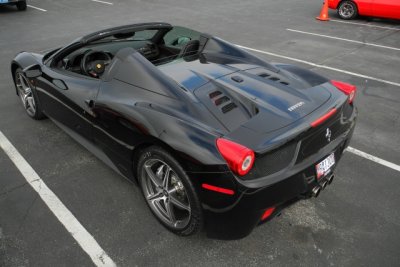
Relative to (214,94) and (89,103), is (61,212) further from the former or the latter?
(214,94)

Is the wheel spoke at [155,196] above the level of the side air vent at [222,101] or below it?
below

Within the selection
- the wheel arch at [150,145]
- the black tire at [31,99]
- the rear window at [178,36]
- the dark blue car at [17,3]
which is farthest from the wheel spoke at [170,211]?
the dark blue car at [17,3]

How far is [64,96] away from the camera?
3.57m

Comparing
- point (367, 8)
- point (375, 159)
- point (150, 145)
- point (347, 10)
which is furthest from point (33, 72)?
point (347, 10)

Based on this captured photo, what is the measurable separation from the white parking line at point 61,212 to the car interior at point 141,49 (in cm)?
118

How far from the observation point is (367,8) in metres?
10.5

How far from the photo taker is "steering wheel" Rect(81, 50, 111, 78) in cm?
353

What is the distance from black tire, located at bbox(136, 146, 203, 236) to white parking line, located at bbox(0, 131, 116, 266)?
547mm

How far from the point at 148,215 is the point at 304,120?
160cm

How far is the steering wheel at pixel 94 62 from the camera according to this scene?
3528 millimetres

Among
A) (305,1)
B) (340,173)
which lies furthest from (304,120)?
(305,1)

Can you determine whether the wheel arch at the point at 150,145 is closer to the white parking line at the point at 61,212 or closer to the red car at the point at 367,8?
Answer: the white parking line at the point at 61,212

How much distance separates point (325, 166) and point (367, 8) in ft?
32.4

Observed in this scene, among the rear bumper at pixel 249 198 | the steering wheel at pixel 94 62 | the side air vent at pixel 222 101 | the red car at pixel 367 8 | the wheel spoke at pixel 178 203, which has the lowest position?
the wheel spoke at pixel 178 203
